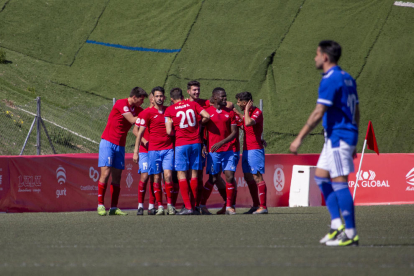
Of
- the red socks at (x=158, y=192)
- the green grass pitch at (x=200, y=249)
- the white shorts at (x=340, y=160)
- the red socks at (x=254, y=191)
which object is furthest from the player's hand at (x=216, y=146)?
the white shorts at (x=340, y=160)

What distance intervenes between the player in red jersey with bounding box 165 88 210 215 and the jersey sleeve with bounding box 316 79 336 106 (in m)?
4.57

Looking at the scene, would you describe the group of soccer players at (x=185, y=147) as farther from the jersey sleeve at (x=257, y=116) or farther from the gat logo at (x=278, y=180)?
the gat logo at (x=278, y=180)

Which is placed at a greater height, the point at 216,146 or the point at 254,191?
the point at 216,146

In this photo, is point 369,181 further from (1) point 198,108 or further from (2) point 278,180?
(1) point 198,108

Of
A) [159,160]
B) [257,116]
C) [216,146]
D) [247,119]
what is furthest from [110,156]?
[257,116]

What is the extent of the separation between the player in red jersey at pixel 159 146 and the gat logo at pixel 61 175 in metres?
2.64

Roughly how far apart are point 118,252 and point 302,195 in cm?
883

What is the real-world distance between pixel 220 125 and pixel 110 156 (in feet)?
6.80

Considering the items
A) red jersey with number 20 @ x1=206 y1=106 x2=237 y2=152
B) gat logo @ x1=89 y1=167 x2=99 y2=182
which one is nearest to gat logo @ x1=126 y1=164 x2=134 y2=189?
gat logo @ x1=89 y1=167 x2=99 y2=182

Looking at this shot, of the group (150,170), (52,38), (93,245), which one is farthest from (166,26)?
(93,245)

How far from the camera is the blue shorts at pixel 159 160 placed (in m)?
10.2

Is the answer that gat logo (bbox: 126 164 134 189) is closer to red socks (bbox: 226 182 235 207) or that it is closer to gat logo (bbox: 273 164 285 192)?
red socks (bbox: 226 182 235 207)

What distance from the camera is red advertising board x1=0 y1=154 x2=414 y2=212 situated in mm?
11648

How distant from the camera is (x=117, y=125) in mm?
10109
